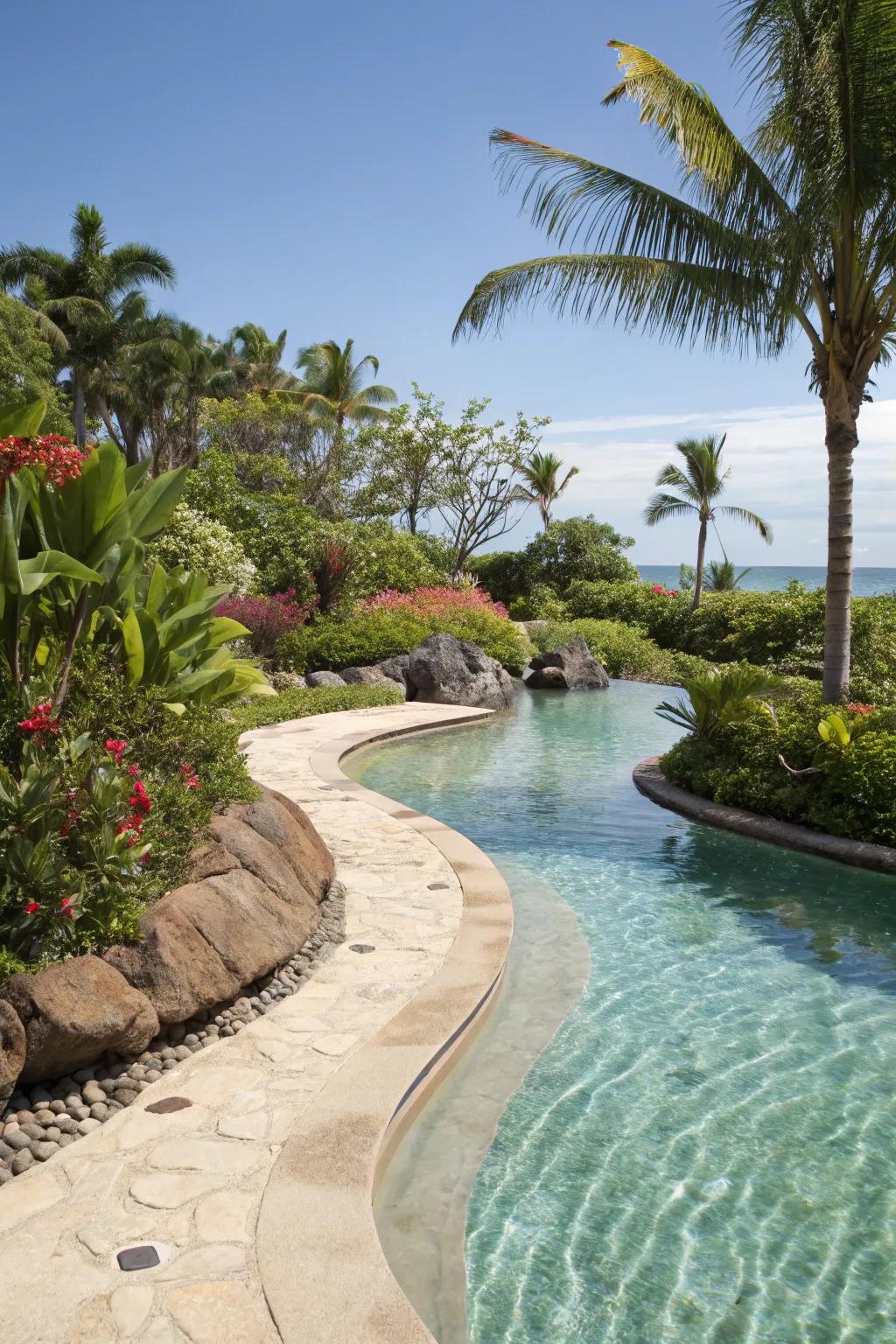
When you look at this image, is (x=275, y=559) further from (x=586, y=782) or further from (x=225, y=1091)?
(x=225, y=1091)

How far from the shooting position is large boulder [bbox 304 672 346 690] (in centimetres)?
1661

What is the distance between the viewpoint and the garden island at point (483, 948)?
2832 mm

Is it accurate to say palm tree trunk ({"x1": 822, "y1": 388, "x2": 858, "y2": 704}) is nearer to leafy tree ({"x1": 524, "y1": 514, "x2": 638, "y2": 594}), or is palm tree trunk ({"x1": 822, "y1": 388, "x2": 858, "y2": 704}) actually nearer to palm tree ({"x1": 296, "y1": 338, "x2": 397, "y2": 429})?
leafy tree ({"x1": 524, "y1": 514, "x2": 638, "y2": 594})

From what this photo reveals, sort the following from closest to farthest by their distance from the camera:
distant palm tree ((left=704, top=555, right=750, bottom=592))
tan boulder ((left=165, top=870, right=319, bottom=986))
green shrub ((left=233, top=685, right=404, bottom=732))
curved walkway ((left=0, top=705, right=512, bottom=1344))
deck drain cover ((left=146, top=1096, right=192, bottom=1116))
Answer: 1. curved walkway ((left=0, top=705, right=512, bottom=1344))
2. deck drain cover ((left=146, top=1096, right=192, bottom=1116))
3. tan boulder ((left=165, top=870, right=319, bottom=986))
4. green shrub ((left=233, top=685, right=404, bottom=732))
5. distant palm tree ((left=704, top=555, right=750, bottom=592))

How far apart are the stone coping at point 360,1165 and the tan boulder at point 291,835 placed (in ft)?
3.21

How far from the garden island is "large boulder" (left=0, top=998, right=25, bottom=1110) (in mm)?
12

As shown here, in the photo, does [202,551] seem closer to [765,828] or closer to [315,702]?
[315,702]

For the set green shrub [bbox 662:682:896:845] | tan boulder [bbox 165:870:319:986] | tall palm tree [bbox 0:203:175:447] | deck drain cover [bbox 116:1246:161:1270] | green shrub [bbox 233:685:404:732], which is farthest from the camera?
tall palm tree [bbox 0:203:175:447]

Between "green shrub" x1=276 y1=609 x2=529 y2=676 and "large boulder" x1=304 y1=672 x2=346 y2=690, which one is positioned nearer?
"large boulder" x1=304 y1=672 x2=346 y2=690

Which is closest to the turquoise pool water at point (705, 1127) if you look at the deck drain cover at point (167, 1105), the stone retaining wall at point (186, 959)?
the deck drain cover at point (167, 1105)

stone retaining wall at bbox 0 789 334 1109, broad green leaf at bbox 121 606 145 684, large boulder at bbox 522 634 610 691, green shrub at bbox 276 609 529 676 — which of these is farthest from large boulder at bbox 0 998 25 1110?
large boulder at bbox 522 634 610 691

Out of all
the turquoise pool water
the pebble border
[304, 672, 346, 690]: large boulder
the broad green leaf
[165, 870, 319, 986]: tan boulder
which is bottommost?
the turquoise pool water

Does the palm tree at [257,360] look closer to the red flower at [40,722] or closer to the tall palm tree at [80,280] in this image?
the tall palm tree at [80,280]

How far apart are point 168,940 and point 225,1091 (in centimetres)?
72
